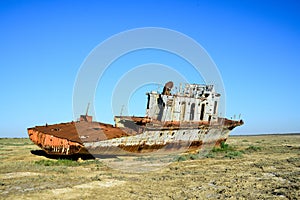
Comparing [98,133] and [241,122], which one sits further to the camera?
[241,122]

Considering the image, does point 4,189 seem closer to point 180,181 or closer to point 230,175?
point 180,181

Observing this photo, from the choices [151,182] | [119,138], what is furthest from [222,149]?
[151,182]

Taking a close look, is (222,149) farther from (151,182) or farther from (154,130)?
(151,182)

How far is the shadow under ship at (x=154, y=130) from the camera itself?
53.3 ft

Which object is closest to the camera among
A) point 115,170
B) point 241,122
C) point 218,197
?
point 218,197

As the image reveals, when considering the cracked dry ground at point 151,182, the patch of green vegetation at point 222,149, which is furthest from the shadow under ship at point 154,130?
the cracked dry ground at point 151,182

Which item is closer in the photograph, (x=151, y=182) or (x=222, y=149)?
(x=151, y=182)

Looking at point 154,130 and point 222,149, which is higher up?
point 154,130

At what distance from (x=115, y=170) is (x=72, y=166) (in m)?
2.68

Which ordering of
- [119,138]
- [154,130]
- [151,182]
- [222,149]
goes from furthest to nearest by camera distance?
[222,149], [154,130], [119,138], [151,182]

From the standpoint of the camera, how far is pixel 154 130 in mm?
19062

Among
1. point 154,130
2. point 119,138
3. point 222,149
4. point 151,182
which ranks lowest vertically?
point 151,182

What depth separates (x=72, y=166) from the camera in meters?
14.9

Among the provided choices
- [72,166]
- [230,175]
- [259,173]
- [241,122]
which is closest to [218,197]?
[230,175]
